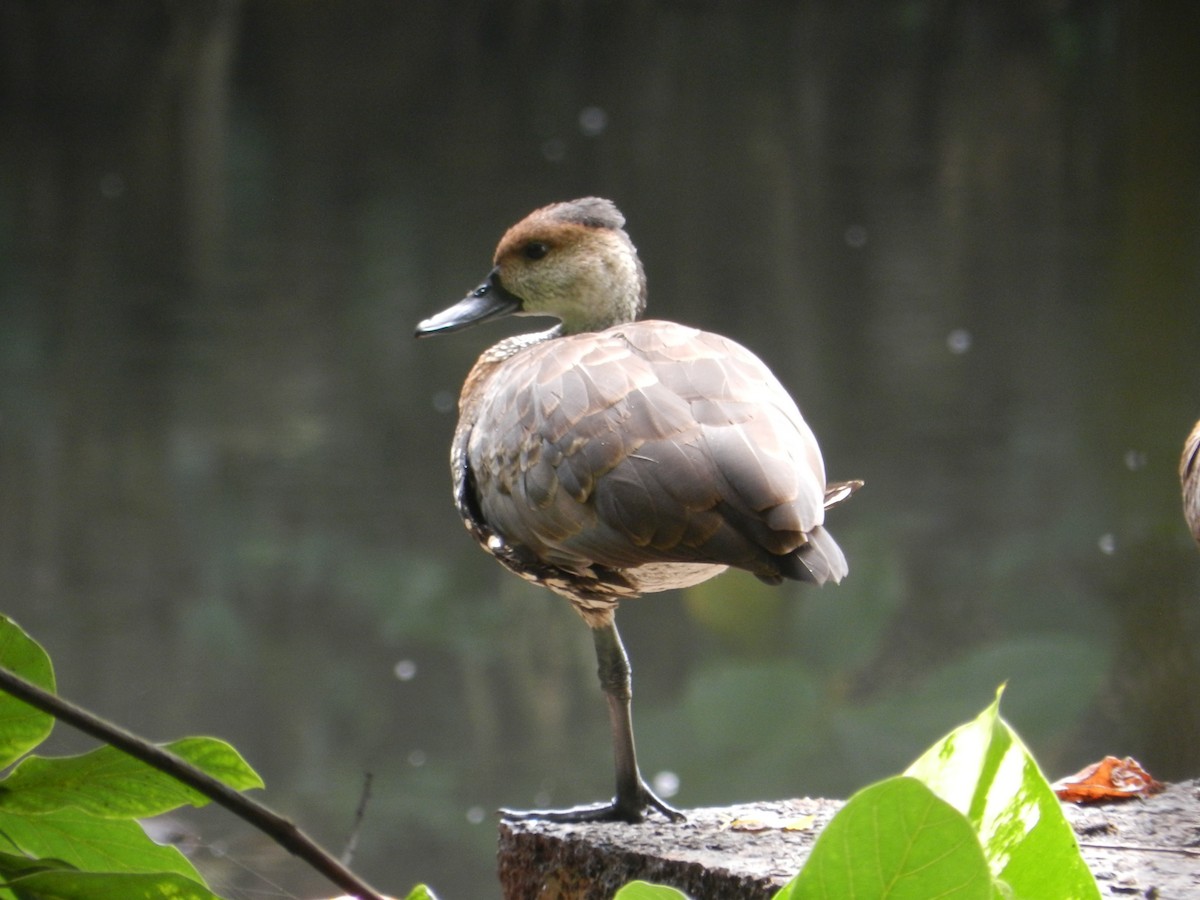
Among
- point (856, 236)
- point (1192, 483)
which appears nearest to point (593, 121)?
point (856, 236)

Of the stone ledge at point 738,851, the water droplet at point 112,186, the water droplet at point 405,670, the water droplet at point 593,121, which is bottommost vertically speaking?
the water droplet at point 405,670

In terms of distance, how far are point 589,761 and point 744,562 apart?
249 centimetres

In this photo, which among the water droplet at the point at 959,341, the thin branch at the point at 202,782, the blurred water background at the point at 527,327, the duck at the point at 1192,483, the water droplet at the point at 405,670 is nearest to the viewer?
the thin branch at the point at 202,782

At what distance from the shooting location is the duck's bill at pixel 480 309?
4.45 feet

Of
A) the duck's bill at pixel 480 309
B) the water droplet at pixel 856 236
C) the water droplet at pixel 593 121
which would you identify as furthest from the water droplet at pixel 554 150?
the duck's bill at pixel 480 309

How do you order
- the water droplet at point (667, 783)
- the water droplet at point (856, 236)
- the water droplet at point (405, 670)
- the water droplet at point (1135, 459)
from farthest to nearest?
the water droplet at point (856, 236), the water droplet at point (1135, 459), the water droplet at point (405, 670), the water droplet at point (667, 783)

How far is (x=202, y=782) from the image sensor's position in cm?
24

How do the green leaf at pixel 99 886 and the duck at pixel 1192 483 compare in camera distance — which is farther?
the duck at pixel 1192 483

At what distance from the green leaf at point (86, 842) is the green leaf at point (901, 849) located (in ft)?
0.51

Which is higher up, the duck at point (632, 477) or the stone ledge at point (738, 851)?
the duck at point (632, 477)

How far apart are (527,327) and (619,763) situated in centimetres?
185

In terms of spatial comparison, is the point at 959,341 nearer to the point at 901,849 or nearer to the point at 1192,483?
the point at 1192,483

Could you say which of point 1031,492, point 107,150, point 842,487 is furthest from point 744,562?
point 107,150

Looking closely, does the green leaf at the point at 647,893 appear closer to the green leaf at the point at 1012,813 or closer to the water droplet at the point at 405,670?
the green leaf at the point at 1012,813
